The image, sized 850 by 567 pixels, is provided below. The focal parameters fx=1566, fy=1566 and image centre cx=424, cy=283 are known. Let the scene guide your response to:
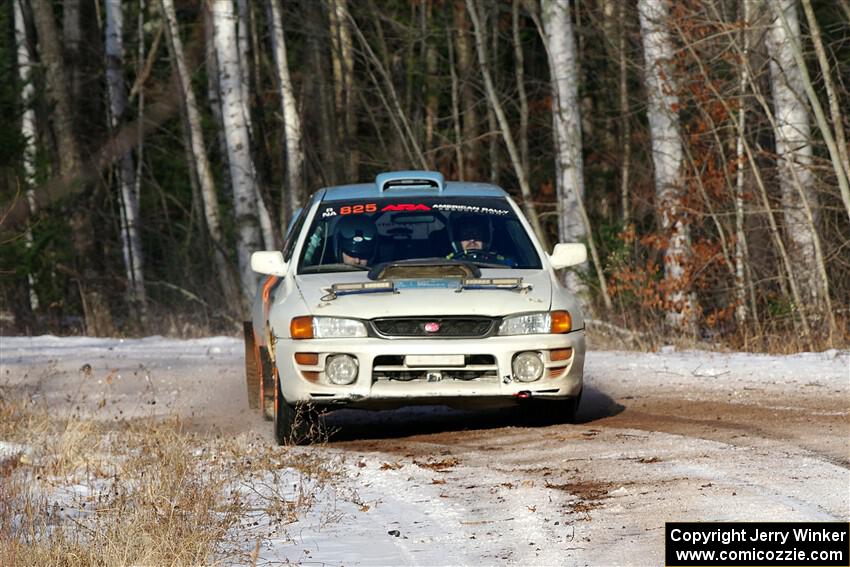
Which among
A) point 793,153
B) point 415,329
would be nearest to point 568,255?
point 415,329

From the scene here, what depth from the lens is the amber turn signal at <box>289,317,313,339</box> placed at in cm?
→ 948

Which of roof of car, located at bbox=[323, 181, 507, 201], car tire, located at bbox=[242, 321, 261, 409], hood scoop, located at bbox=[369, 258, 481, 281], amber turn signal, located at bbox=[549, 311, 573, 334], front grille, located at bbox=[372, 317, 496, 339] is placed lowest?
car tire, located at bbox=[242, 321, 261, 409]

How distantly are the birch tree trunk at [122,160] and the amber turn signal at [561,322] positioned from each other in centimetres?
1809

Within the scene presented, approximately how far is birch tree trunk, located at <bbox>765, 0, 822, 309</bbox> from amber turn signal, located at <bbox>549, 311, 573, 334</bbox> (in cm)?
765

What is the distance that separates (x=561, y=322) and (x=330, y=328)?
56.0 inches

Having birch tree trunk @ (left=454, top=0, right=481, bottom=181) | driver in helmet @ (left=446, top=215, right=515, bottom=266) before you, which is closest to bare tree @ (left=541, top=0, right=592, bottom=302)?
driver in helmet @ (left=446, top=215, right=515, bottom=266)

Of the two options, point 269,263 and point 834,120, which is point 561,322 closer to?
point 269,263

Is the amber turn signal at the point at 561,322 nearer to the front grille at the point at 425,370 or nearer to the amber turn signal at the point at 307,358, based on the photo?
the front grille at the point at 425,370

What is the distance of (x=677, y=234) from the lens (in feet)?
61.3

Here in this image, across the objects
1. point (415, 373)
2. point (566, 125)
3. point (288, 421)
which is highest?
point (566, 125)

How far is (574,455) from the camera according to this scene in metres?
8.91

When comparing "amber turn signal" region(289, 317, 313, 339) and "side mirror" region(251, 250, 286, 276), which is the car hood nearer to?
"amber turn signal" region(289, 317, 313, 339)

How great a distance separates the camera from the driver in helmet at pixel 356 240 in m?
10.4

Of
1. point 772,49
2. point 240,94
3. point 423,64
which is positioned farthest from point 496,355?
point 423,64
